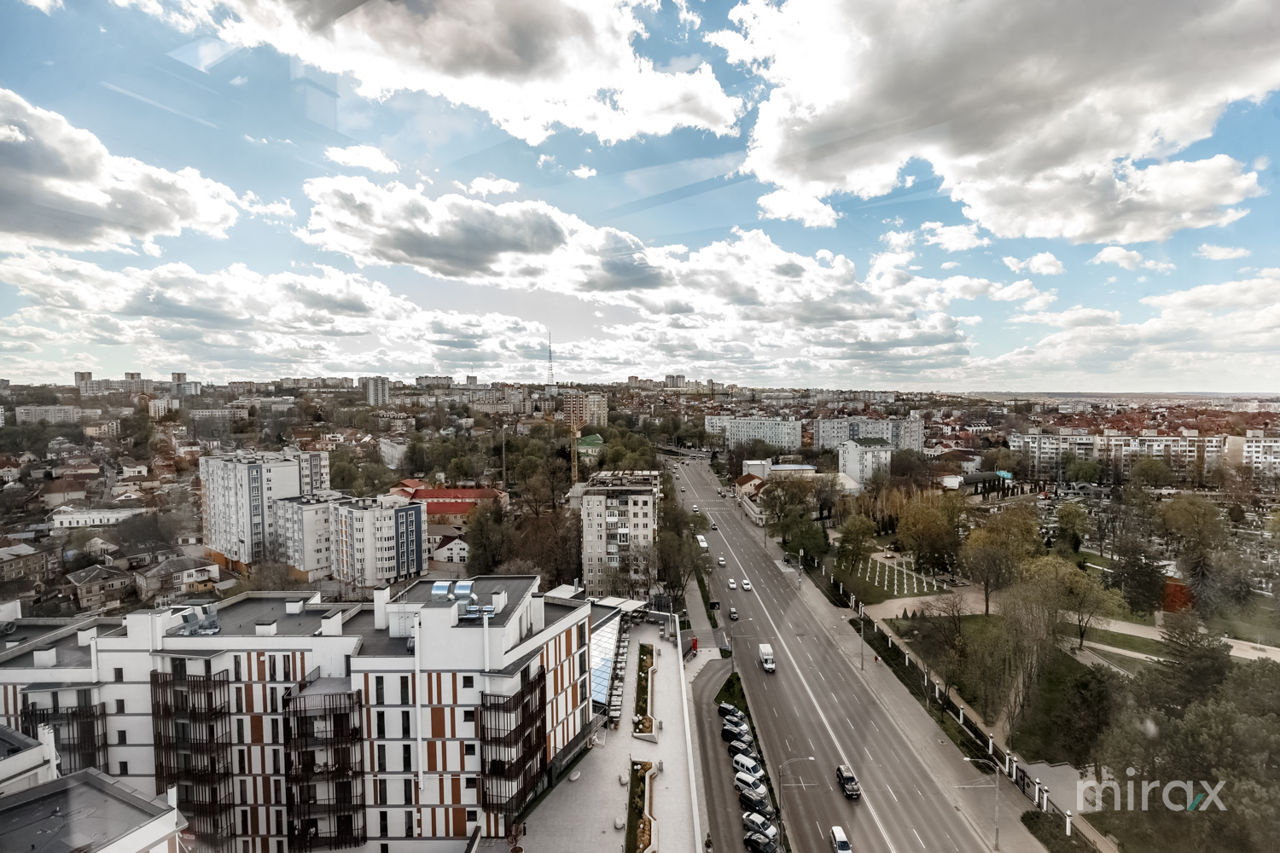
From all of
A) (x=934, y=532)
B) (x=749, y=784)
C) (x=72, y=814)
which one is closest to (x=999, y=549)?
(x=934, y=532)

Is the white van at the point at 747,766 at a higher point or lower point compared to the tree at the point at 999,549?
lower

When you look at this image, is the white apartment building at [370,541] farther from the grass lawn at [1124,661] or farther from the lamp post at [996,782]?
the grass lawn at [1124,661]

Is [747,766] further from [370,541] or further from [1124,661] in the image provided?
[370,541]

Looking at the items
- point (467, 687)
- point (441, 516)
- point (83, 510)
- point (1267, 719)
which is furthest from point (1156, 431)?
point (441, 516)

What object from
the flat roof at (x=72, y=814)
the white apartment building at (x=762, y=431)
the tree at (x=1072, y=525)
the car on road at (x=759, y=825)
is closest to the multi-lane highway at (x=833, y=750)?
the car on road at (x=759, y=825)

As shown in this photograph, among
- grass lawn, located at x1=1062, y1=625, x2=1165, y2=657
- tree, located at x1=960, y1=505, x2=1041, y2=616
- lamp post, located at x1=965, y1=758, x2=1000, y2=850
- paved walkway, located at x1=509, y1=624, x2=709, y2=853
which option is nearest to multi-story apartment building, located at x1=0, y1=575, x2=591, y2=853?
paved walkway, located at x1=509, y1=624, x2=709, y2=853

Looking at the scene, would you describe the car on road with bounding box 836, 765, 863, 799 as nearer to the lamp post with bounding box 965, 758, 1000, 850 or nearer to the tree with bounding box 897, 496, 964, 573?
the lamp post with bounding box 965, 758, 1000, 850

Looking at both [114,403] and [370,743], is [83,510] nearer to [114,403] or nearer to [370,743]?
[114,403]

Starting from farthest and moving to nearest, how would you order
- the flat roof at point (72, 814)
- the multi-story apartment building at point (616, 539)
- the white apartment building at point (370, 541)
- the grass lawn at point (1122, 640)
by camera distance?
the multi-story apartment building at point (616, 539), the white apartment building at point (370, 541), the grass lawn at point (1122, 640), the flat roof at point (72, 814)
